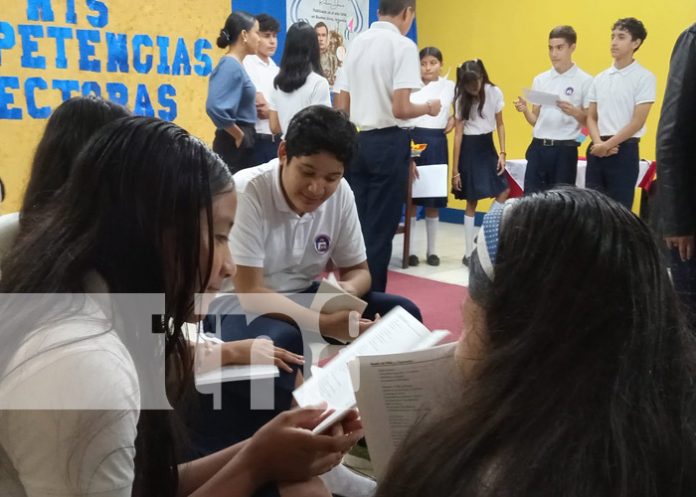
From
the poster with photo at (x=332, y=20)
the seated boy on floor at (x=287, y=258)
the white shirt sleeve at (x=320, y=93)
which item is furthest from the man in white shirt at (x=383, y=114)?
the poster with photo at (x=332, y=20)

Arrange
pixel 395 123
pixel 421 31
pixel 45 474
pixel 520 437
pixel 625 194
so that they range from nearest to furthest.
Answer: pixel 520 437 → pixel 45 474 → pixel 395 123 → pixel 625 194 → pixel 421 31

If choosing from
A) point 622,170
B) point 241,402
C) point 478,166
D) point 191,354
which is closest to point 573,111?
point 622,170

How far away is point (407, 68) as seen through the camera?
294 cm

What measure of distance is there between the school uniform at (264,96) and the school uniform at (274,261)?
168 centimetres

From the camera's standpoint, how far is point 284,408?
5.17 feet

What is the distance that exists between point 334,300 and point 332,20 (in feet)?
13.4

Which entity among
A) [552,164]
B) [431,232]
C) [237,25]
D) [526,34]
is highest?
[526,34]

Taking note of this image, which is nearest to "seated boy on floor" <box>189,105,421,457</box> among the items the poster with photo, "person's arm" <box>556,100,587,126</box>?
"person's arm" <box>556,100,587,126</box>

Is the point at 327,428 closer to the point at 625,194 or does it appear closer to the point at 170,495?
the point at 170,495

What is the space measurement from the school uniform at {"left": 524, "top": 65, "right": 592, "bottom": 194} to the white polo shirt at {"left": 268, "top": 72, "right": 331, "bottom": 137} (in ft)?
4.97

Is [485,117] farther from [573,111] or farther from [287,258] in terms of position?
[287,258]

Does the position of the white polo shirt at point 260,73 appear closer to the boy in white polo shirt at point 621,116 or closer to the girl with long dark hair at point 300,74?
the girl with long dark hair at point 300,74

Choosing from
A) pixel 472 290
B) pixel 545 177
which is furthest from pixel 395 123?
pixel 472 290

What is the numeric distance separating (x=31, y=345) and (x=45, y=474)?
14 centimetres
